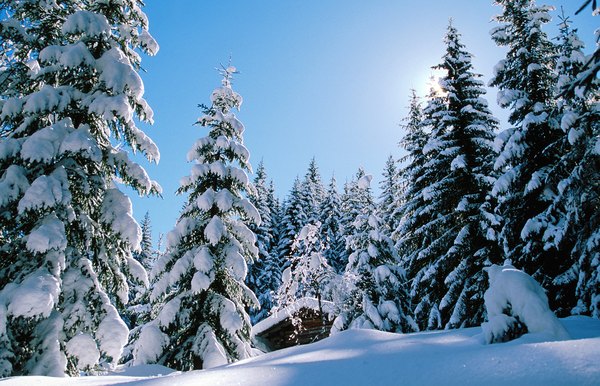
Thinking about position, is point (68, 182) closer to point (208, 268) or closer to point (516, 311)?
point (208, 268)

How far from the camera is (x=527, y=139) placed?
535 inches

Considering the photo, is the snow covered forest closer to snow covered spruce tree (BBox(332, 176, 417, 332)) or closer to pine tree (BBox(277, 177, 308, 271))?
snow covered spruce tree (BBox(332, 176, 417, 332))

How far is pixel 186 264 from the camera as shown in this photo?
1338 cm

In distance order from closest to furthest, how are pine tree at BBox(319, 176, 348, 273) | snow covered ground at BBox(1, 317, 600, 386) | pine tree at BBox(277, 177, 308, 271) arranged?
snow covered ground at BBox(1, 317, 600, 386)
pine tree at BBox(277, 177, 308, 271)
pine tree at BBox(319, 176, 348, 273)

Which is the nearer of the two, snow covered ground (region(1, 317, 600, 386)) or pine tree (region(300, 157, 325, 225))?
snow covered ground (region(1, 317, 600, 386))

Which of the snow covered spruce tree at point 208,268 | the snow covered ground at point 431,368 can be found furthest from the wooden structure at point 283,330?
the snow covered ground at point 431,368

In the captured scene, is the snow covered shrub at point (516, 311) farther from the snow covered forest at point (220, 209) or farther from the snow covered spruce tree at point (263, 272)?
the snow covered spruce tree at point (263, 272)

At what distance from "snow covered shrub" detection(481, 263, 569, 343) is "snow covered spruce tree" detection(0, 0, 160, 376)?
727cm

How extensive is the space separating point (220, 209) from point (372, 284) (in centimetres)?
707

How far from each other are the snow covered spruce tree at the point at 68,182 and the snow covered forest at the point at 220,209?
4 cm

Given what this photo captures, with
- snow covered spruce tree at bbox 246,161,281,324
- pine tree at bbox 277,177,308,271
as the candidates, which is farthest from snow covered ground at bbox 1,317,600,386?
pine tree at bbox 277,177,308,271

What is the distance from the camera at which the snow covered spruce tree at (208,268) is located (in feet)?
41.7

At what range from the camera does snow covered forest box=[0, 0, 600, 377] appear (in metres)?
8.35

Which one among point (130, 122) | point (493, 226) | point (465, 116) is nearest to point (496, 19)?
point (465, 116)
